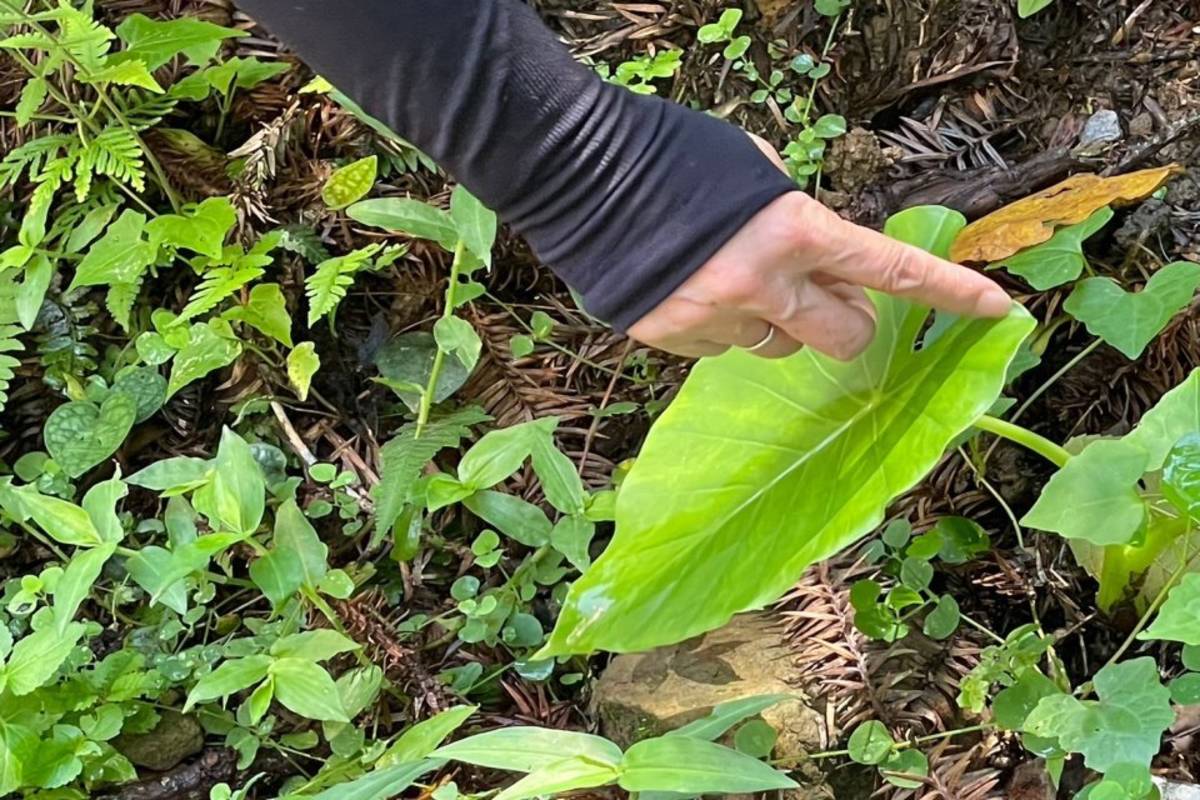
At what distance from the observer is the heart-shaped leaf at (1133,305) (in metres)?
0.95

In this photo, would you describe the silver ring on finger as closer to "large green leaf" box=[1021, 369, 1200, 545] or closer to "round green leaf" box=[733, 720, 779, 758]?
"large green leaf" box=[1021, 369, 1200, 545]

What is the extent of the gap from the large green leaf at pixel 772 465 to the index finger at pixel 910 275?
0.03 meters

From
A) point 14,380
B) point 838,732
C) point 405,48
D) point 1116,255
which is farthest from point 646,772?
point 14,380

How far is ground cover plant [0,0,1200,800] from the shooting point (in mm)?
870

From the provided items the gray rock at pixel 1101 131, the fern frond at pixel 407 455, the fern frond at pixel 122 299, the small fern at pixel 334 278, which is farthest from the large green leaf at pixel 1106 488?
the fern frond at pixel 122 299

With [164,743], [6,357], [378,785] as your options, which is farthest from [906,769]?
[6,357]

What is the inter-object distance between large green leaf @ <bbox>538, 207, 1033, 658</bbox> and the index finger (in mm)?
30

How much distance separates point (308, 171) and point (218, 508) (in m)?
0.51

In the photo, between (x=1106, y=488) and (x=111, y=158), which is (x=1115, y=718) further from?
(x=111, y=158)

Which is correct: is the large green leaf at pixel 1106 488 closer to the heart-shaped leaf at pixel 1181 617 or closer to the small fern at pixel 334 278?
the heart-shaped leaf at pixel 1181 617

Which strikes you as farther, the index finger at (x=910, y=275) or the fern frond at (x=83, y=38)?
the fern frond at (x=83, y=38)

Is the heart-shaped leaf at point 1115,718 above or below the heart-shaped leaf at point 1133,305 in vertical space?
below

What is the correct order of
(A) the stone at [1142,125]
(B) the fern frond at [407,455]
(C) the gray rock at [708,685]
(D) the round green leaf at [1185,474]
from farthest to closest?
(A) the stone at [1142,125]
(B) the fern frond at [407,455]
(C) the gray rock at [708,685]
(D) the round green leaf at [1185,474]

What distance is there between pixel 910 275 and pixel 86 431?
1.00 m
